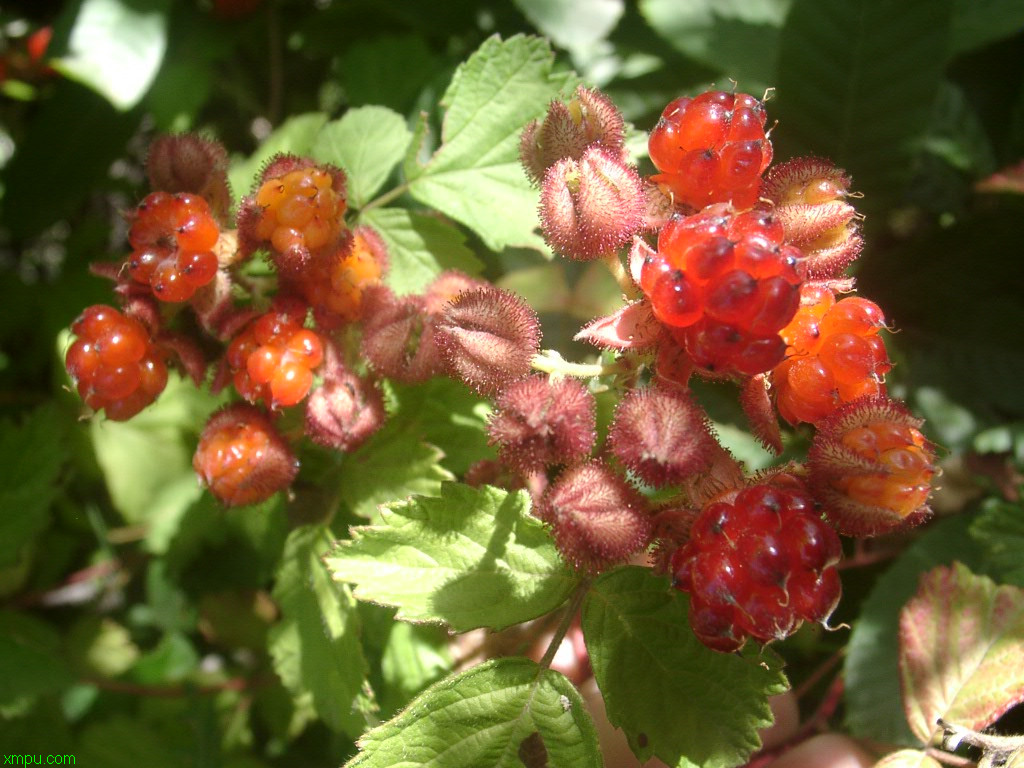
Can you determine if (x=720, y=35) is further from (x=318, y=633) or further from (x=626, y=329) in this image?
(x=318, y=633)

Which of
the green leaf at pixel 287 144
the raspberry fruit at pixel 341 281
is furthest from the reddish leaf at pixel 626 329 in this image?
the green leaf at pixel 287 144

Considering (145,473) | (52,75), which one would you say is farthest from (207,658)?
(52,75)

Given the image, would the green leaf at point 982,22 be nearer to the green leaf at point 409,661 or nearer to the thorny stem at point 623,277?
the thorny stem at point 623,277

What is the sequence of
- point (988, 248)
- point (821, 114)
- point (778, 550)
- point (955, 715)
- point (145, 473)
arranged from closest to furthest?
point (778, 550), point (955, 715), point (821, 114), point (988, 248), point (145, 473)

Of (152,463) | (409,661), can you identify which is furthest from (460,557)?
(152,463)

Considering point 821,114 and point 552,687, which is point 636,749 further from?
point 821,114

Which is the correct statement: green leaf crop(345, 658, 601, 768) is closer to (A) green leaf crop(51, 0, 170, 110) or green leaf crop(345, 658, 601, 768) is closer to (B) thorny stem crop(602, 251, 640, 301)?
(B) thorny stem crop(602, 251, 640, 301)
